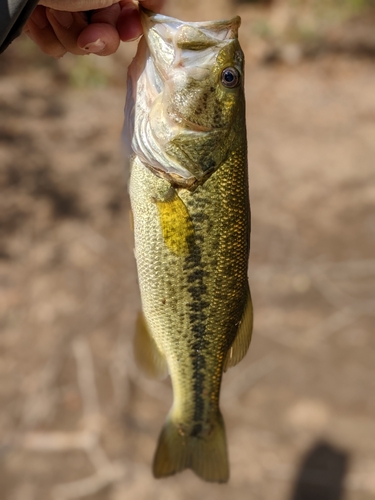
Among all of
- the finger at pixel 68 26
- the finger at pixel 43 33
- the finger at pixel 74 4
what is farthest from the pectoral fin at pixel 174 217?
the finger at pixel 43 33

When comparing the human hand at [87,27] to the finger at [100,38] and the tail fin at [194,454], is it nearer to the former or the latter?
the finger at [100,38]

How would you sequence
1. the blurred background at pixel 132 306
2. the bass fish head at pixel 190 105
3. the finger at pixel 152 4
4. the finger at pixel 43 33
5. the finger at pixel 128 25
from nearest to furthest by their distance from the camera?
the bass fish head at pixel 190 105, the finger at pixel 152 4, the finger at pixel 128 25, the finger at pixel 43 33, the blurred background at pixel 132 306

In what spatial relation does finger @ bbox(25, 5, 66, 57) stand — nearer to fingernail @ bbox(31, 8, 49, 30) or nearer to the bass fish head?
fingernail @ bbox(31, 8, 49, 30)

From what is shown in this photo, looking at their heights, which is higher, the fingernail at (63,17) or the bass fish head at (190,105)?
the fingernail at (63,17)

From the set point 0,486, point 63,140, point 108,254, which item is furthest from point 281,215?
point 0,486

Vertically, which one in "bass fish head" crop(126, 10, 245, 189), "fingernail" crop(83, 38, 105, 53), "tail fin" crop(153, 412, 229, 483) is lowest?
"tail fin" crop(153, 412, 229, 483)

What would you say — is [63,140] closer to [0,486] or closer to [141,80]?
[0,486]

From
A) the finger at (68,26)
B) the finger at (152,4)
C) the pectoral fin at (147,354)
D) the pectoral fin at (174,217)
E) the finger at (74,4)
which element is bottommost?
the pectoral fin at (147,354)

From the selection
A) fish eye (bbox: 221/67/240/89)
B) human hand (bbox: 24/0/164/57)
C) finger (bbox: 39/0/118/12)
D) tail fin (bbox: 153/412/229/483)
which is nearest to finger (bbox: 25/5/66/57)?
human hand (bbox: 24/0/164/57)
